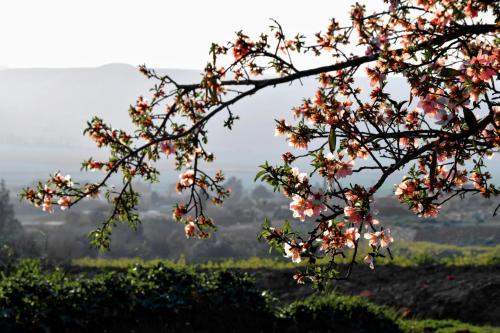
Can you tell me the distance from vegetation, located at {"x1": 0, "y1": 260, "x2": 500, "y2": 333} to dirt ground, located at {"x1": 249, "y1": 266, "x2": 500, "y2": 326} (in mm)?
1192

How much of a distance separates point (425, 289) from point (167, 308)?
5623mm

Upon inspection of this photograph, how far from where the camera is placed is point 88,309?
22.4 ft

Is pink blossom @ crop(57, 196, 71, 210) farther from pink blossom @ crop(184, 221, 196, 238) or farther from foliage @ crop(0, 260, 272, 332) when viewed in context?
foliage @ crop(0, 260, 272, 332)

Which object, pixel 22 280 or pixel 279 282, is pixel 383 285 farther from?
pixel 22 280

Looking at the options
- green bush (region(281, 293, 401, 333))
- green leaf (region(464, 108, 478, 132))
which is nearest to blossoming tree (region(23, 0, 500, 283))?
green leaf (region(464, 108, 478, 132))

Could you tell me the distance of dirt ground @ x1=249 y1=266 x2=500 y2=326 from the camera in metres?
9.78

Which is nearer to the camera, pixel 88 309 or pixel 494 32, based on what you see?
pixel 494 32

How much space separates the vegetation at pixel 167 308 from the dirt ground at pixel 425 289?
1192 mm

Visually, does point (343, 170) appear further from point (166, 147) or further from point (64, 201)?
point (64, 201)

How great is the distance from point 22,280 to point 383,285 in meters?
7.00

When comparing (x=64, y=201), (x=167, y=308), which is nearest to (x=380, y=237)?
(x=64, y=201)

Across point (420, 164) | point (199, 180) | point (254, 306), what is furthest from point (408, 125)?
point (254, 306)

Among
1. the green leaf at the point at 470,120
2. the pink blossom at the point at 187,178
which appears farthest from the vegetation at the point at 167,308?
the green leaf at the point at 470,120

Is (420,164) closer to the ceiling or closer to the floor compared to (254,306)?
closer to the ceiling
